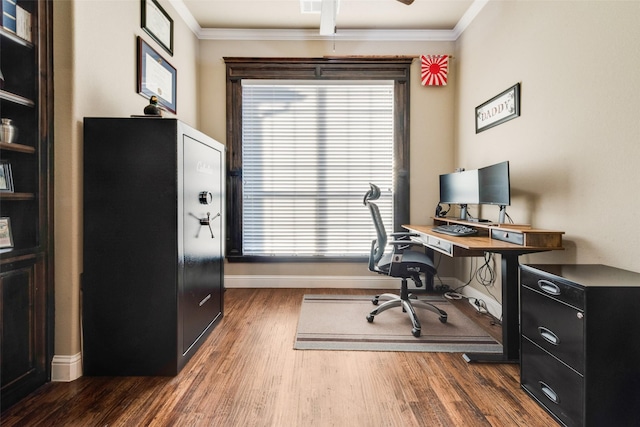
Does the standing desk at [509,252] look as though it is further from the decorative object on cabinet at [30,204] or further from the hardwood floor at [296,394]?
the decorative object on cabinet at [30,204]

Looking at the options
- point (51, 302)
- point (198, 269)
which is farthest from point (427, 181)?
point (51, 302)

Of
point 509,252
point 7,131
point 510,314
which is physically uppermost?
point 7,131

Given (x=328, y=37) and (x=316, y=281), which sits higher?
(x=328, y=37)

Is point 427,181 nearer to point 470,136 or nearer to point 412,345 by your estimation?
point 470,136

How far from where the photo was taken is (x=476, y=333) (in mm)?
2498

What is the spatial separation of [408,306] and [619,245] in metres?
1.41

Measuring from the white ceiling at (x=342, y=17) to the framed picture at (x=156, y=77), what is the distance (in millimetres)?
745

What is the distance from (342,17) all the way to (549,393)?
3526 millimetres

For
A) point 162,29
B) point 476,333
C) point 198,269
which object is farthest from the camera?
point 162,29

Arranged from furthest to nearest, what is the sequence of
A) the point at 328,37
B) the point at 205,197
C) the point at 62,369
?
the point at 328,37
the point at 205,197
the point at 62,369

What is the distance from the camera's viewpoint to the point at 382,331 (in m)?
2.53

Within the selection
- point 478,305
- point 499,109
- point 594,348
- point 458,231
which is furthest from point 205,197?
point 478,305

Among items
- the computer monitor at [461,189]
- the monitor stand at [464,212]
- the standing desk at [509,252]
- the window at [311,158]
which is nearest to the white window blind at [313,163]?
the window at [311,158]

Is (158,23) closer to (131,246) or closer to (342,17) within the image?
(342,17)
